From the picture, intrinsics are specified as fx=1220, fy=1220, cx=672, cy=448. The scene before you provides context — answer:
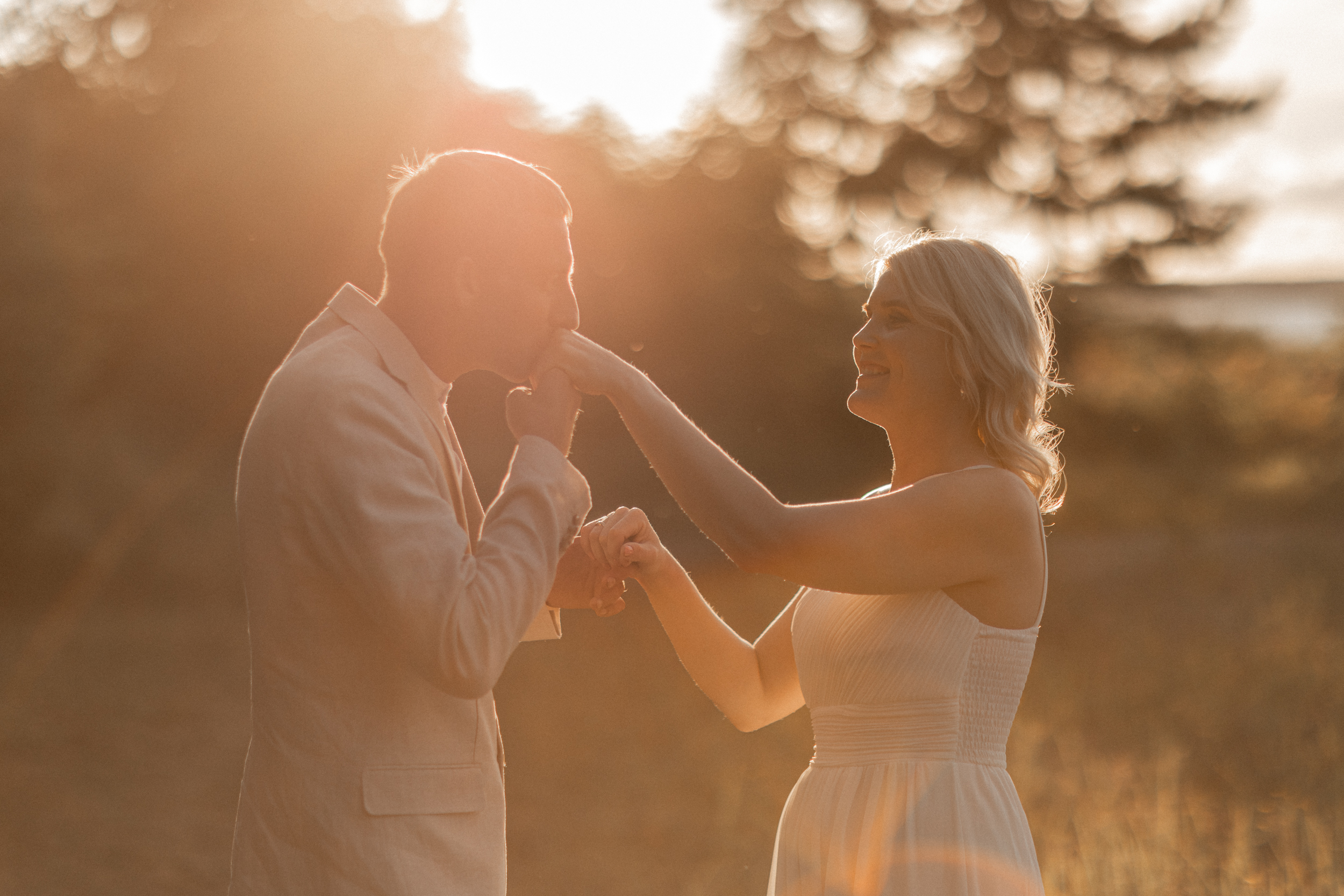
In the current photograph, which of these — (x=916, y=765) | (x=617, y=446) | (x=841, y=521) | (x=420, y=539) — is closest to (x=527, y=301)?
(x=420, y=539)

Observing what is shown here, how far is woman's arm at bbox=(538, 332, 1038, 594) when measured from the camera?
2.54 meters

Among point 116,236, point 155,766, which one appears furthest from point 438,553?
point 116,236

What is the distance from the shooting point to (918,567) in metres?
2.62

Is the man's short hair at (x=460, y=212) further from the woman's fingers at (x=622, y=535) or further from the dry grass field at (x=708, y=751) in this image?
the dry grass field at (x=708, y=751)

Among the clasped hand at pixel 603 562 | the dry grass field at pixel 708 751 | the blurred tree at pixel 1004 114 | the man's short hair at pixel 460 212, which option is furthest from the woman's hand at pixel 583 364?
the blurred tree at pixel 1004 114

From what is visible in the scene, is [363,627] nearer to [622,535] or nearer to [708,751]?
[622,535]

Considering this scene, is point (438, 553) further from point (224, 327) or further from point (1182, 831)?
point (224, 327)

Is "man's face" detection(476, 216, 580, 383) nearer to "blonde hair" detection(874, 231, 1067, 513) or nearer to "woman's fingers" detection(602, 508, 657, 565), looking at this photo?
"woman's fingers" detection(602, 508, 657, 565)

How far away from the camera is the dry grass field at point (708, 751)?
677cm

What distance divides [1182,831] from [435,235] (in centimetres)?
599

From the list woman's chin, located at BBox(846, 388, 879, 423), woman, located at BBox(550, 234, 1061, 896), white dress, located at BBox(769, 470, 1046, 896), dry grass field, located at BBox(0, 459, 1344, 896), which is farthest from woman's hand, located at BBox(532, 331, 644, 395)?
dry grass field, located at BBox(0, 459, 1344, 896)

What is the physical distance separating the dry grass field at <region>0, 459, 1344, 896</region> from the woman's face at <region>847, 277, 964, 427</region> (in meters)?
3.99

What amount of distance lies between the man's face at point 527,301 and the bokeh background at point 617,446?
4753 mm

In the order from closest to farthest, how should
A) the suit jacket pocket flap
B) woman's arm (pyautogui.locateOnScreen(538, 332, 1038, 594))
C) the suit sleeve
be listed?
the suit sleeve, the suit jacket pocket flap, woman's arm (pyautogui.locateOnScreen(538, 332, 1038, 594))
